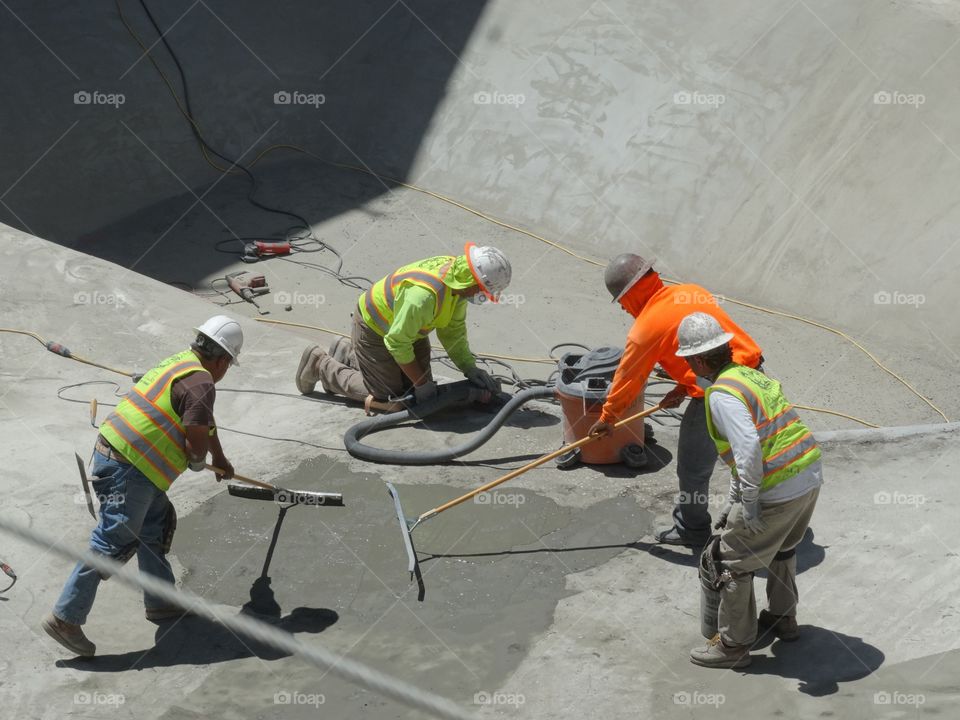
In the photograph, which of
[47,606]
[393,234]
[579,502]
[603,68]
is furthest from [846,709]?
[603,68]

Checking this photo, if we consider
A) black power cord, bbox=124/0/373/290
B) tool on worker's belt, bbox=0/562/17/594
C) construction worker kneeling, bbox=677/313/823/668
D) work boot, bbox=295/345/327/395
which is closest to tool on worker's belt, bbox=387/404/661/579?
construction worker kneeling, bbox=677/313/823/668

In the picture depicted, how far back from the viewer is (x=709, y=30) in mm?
11234

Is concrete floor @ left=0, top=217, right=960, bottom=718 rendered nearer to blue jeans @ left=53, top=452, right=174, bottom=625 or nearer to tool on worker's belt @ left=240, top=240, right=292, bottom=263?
blue jeans @ left=53, top=452, right=174, bottom=625

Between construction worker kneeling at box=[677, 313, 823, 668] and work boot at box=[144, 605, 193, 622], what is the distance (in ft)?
8.09

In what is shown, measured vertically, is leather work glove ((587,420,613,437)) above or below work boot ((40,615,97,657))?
above

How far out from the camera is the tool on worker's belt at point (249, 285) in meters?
10.2

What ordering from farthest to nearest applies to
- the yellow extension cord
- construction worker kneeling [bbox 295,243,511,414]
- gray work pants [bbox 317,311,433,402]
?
the yellow extension cord < gray work pants [bbox 317,311,433,402] < construction worker kneeling [bbox 295,243,511,414]

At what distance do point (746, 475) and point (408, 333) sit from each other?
9.89ft

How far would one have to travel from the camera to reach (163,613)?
5.05 metres

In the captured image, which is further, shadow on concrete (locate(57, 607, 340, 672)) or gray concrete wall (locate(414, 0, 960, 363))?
gray concrete wall (locate(414, 0, 960, 363))

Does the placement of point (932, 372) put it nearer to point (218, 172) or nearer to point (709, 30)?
point (709, 30)

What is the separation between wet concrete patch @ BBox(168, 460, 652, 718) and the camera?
4617mm

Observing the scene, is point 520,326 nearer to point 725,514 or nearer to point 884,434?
point 884,434

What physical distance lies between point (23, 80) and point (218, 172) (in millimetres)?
2276
